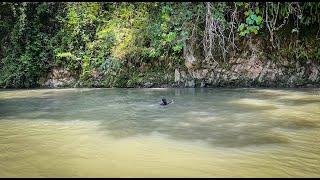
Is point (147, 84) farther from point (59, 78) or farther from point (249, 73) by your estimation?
point (59, 78)

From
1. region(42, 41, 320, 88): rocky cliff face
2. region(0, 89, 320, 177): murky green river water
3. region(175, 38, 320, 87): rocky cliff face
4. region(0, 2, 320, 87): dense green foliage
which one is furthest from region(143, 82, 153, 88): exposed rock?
region(0, 89, 320, 177): murky green river water

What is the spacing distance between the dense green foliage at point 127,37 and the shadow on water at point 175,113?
5.05 ft

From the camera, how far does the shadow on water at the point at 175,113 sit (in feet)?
18.6

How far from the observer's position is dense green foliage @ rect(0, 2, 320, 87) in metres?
10.9

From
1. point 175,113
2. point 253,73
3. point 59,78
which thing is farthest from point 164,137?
point 59,78

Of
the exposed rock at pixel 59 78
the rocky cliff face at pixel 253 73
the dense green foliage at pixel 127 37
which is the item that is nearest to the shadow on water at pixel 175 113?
the rocky cliff face at pixel 253 73

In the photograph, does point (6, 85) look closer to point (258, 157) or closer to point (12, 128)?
point (12, 128)

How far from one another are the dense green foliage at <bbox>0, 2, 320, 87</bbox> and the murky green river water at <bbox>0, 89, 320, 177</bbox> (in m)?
2.38

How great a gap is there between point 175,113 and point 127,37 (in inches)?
224

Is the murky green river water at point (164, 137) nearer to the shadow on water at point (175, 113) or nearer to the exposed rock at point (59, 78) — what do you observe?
the shadow on water at point (175, 113)

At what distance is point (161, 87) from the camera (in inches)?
457

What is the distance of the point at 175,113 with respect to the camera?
7.29 meters

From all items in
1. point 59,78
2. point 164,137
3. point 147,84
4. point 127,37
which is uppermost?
point 127,37

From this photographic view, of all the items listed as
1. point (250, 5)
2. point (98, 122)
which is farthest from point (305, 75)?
point (98, 122)
